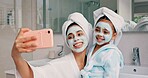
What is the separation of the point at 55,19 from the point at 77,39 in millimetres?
911

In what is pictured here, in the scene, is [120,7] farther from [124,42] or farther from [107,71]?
[107,71]

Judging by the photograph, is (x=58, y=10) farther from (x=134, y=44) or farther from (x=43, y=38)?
(x=43, y=38)

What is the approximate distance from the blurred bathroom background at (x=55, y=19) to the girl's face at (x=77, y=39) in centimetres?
55

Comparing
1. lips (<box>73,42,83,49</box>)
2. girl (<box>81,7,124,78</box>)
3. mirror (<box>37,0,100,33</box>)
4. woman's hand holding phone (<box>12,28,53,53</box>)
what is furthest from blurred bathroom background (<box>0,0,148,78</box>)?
woman's hand holding phone (<box>12,28,53,53</box>)

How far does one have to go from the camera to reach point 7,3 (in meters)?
1.89

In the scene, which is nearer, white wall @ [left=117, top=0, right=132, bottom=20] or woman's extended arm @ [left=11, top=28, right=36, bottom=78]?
woman's extended arm @ [left=11, top=28, right=36, bottom=78]

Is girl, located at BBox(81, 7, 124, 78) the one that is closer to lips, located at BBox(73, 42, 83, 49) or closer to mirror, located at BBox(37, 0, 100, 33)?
lips, located at BBox(73, 42, 83, 49)

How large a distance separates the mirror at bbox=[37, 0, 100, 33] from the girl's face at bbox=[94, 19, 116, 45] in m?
0.60

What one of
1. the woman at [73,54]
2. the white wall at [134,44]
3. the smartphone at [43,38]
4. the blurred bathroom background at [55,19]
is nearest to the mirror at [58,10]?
the blurred bathroom background at [55,19]

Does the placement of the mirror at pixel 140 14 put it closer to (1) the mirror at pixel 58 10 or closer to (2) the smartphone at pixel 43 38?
(1) the mirror at pixel 58 10

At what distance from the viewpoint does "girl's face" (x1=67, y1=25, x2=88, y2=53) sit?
1.01 m

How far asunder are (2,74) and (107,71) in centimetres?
128

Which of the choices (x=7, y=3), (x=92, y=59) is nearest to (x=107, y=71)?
(x=92, y=59)

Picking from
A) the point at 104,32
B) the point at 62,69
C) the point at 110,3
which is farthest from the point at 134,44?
the point at 62,69
